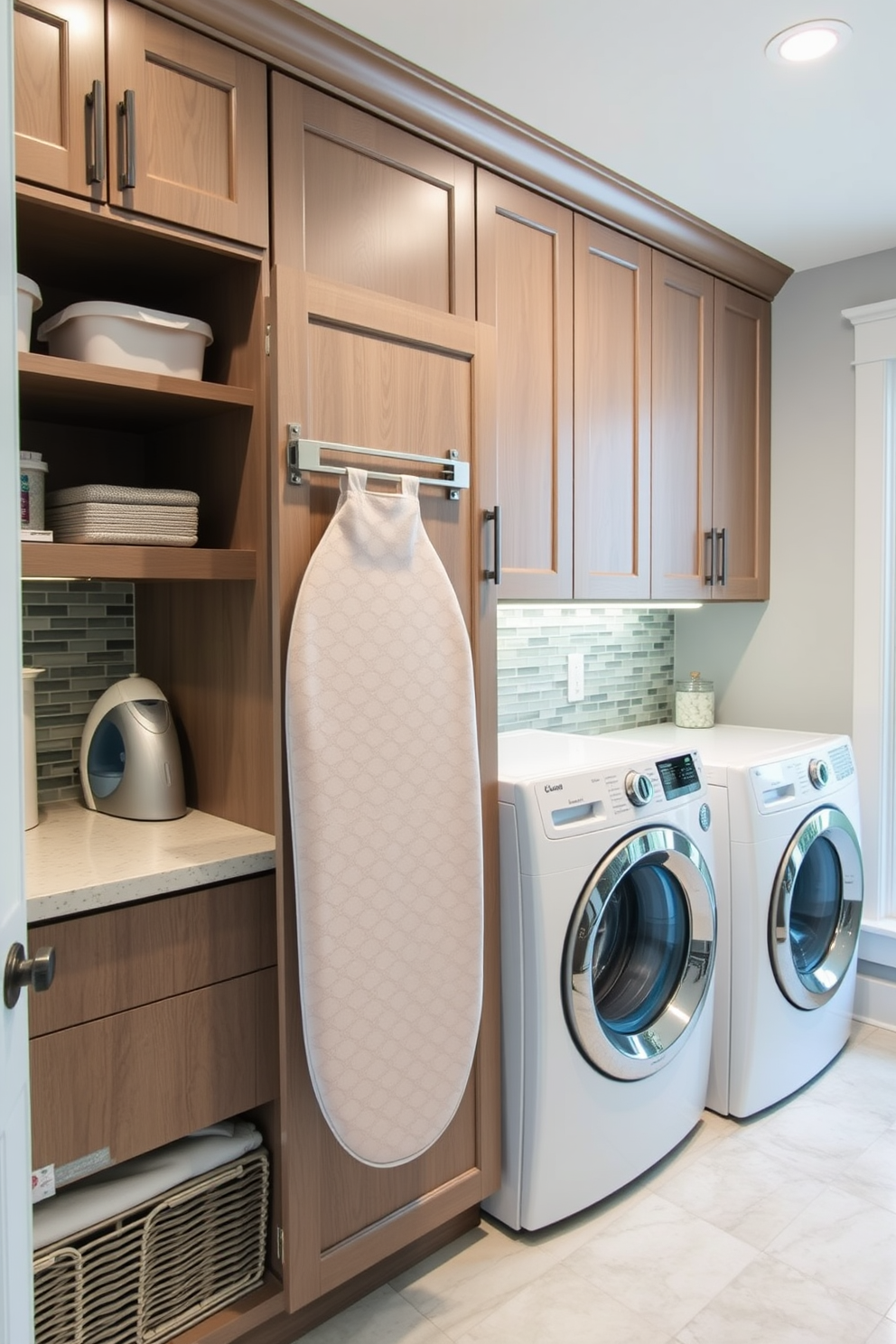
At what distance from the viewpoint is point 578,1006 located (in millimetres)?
1923

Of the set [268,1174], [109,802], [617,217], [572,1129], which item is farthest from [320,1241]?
[617,217]

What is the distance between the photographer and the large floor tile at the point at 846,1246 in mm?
1833

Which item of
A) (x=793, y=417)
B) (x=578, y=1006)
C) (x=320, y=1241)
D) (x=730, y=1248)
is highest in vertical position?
(x=793, y=417)

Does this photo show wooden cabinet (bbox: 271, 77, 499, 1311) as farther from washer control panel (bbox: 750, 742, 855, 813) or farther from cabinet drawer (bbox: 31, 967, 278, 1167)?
washer control panel (bbox: 750, 742, 855, 813)

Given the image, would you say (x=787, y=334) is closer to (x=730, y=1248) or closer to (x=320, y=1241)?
(x=730, y=1248)

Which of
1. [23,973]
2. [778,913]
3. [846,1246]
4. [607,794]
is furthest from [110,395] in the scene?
[846,1246]

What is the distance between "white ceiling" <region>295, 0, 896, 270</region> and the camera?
169 centimetres

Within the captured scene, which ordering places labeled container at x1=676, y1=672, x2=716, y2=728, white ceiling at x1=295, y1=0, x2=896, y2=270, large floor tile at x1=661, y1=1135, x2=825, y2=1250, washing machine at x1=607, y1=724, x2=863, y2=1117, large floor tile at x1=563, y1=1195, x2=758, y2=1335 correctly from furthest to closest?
labeled container at x1=676, y1=672, x2=716, y2=728 → washing machine at x1=607, y1=724, x2=863, y2=1117 → large floor tile at x1=661, y1=1135, x2=825, y2=1250 → large floor tile at x1=563, y1=1195, x2=758, y2=1335 → white ceiling at x1=295, y1=0, x2=896, y2=270

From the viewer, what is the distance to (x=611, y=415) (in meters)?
2.50

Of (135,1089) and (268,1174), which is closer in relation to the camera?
(135,1089)

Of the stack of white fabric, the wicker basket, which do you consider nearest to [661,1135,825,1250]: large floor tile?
the wicker basket

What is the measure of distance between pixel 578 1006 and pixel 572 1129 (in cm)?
27

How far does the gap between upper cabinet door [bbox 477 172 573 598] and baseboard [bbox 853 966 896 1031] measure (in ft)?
5.66

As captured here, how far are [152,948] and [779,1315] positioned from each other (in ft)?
4.58
